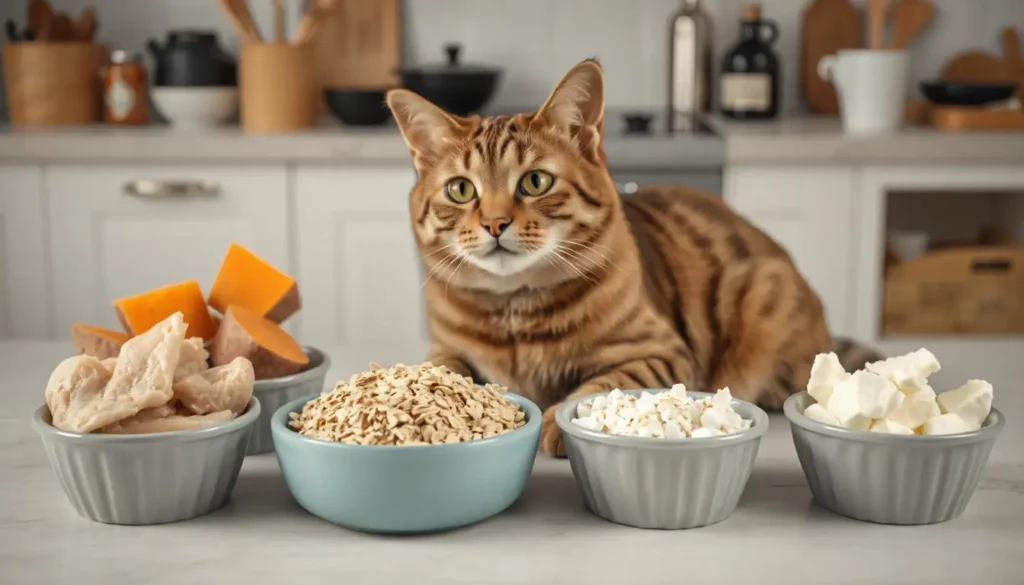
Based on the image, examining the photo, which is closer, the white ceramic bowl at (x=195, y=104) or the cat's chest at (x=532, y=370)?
the cat's chest at (x=532, y=370)

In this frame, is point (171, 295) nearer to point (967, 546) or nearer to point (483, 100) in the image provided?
point (967, 546)

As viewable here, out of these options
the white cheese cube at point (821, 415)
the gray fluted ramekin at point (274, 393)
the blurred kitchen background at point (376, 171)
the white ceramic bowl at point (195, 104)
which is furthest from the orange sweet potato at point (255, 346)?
the white ceramic bowl at point (195, 104)

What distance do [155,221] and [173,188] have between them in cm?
10

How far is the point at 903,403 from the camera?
0.90 meters

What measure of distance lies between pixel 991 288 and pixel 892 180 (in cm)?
A: 38

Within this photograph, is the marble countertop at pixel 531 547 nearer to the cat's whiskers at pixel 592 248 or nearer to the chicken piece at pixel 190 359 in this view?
the chicken piece at pixel 190 359

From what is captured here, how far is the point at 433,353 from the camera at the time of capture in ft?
3.99

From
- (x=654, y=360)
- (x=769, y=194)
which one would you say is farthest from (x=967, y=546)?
(x=769, y=194)

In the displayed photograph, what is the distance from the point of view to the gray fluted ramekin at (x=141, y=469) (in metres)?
0.88

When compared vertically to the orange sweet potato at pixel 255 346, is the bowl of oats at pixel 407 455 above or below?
below

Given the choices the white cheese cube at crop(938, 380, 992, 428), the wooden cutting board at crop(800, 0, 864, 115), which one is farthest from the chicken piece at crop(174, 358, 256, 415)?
the wooden cutting board at crop(800, 0, 864, 115)

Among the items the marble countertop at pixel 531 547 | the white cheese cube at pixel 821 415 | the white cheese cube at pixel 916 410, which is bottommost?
the marble countertop at pixel 531 547

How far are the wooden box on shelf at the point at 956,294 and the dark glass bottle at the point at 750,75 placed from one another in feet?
1.90

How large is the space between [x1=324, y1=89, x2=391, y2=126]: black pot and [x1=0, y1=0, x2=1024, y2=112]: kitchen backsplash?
1.65ft
